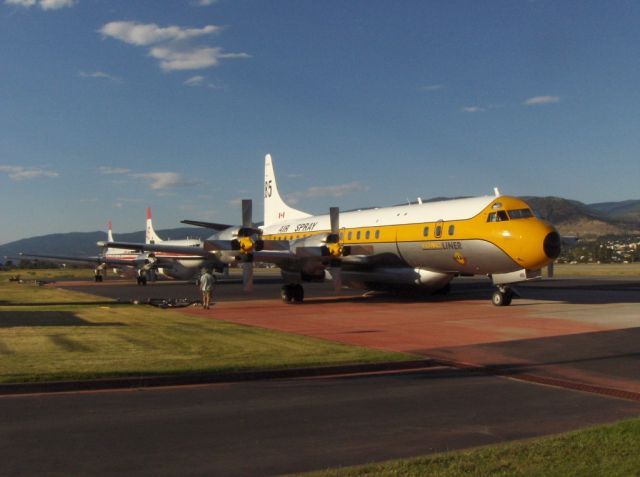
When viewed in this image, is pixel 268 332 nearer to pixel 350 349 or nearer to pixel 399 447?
pixel 350 349

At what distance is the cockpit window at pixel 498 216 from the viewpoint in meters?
23.9

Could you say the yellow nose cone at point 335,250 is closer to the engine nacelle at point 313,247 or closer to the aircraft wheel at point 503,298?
the engine nacelle at point 313,247

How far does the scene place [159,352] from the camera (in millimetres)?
13352

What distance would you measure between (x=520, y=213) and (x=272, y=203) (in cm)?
2190

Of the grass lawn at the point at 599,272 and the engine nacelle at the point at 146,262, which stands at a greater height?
the engine nacelle at the point at 146,262

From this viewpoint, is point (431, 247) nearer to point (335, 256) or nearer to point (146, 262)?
point (335, 256)

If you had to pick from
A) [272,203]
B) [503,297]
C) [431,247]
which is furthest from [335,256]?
[272,203]

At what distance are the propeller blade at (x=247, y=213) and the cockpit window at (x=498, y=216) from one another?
32.0 feet

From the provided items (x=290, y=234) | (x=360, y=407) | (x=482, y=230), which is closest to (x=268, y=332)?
(x=360, y=407)

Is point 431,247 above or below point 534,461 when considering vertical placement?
above

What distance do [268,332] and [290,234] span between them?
19.4 m

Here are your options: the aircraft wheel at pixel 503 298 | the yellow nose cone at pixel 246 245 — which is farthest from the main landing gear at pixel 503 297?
the yellow nose cone at pixel 246 245

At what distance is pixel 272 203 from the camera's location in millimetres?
42969

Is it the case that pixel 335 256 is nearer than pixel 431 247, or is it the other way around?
pixel 431 247
